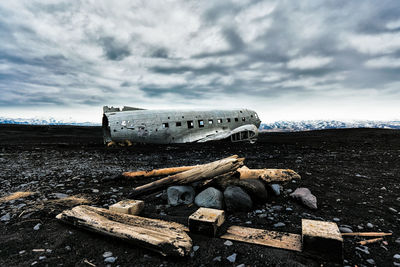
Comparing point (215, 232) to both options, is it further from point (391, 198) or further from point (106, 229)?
point (391, 198)

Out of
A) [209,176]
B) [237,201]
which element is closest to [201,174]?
[209,176]

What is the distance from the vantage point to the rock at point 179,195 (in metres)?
5.46

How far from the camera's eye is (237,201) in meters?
Answer: 4.87

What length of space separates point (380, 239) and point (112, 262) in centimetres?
476

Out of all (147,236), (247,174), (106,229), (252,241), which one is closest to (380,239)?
(252,241)

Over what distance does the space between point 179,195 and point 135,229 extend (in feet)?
6.96

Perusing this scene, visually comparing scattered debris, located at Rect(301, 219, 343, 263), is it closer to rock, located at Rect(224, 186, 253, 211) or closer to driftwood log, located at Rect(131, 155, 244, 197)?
rock, located at Rect(224, 186, 253, 211)

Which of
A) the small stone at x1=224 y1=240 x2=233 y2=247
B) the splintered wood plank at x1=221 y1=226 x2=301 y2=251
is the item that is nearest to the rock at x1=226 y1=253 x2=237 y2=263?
the small stone at x1=224 y1=240 x2=233 y2=247

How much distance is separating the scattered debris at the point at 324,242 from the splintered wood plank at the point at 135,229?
1.93 m

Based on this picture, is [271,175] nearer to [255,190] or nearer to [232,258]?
[255,190]

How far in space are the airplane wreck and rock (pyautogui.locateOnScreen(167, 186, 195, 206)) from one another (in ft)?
48.1

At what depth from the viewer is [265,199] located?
535 centimetres

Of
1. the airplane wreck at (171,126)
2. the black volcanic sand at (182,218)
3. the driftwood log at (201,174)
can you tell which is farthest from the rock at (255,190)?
the airplane wreck at (171,126)

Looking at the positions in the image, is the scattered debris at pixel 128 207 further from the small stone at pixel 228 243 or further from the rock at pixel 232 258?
the rock at pixel 232 258
